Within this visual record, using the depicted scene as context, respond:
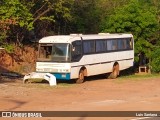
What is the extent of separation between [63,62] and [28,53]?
874 centimetres

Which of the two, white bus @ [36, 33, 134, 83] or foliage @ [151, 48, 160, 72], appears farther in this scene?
foliage @ [151, 48, 160, 72]

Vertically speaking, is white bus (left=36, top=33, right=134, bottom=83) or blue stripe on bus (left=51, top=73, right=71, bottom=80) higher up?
white bus (left=36, top=33, right=134, bottom=83)

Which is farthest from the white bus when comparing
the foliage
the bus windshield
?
the foliage

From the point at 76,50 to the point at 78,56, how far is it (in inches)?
13.9

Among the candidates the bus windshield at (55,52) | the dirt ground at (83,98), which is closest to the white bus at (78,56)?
the bus windshield at (55,52)

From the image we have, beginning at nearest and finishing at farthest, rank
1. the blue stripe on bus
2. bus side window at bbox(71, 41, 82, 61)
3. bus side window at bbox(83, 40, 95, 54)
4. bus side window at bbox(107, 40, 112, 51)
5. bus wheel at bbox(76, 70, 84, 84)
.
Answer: the blue stripe on bus
bus side window at bbox(71, 41, 82, 61)
bus wheel at bbox(76, 70, 84, 84)
bus side window at bbox(83, 40, 95, 54)
bus side window at bbox(107, 40, 112, 51)

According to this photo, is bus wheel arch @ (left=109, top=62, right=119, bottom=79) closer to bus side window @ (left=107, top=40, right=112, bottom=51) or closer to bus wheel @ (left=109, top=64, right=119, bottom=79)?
bus wheel @ (left=109, top=64, right=119, bottom=79)

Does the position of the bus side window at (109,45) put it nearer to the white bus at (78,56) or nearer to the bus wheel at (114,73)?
the white bus at (78,56)

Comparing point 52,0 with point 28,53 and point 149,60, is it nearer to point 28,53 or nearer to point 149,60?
point 28,53

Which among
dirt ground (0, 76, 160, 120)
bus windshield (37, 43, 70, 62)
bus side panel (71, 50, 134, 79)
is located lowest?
dirt ground (0, 76, 160, 120)

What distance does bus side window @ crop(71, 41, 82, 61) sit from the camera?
1035 inches

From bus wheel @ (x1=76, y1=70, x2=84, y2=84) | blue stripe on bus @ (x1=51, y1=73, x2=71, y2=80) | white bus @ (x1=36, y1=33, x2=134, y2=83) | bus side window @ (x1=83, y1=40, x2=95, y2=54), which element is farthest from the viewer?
bus side window @ (x1=83, y1=40, x2=95, y2=54)

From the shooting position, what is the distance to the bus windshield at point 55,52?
2588 centimetres

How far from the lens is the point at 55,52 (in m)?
26.2
